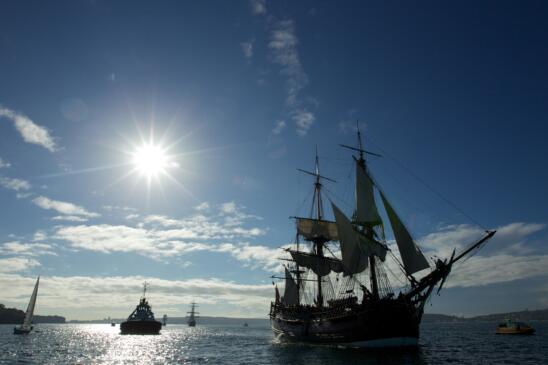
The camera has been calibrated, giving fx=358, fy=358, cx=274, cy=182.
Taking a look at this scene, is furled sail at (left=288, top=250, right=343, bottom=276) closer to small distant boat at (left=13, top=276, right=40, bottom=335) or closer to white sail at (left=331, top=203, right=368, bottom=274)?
white sail at (left=331, top=203, right=368, bottom=274)

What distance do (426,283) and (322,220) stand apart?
1343 inches

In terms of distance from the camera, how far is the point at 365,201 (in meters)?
56.6

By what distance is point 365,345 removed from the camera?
142 ft

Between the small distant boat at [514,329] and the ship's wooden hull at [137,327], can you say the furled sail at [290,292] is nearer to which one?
the ship's wooden hull at [137,327]

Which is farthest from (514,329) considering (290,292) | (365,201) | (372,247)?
(365,201)

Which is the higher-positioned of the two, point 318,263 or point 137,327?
point 318,263

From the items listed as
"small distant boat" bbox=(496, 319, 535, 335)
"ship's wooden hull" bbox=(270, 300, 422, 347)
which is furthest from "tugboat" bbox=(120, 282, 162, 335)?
"small distant boat" bbox=(496, 319, 535, 335)

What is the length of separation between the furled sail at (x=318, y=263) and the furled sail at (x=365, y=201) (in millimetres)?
20097

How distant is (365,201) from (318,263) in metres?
23.3

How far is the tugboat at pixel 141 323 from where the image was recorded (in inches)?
3812

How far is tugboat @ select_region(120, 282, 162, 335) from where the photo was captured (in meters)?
96.8

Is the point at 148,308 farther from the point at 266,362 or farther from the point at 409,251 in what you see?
the point at 409,251

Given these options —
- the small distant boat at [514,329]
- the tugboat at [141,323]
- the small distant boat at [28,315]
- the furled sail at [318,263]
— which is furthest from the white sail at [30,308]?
the small distant boat at [514,329]

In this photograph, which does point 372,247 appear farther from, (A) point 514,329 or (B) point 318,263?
(A) point 514,329
